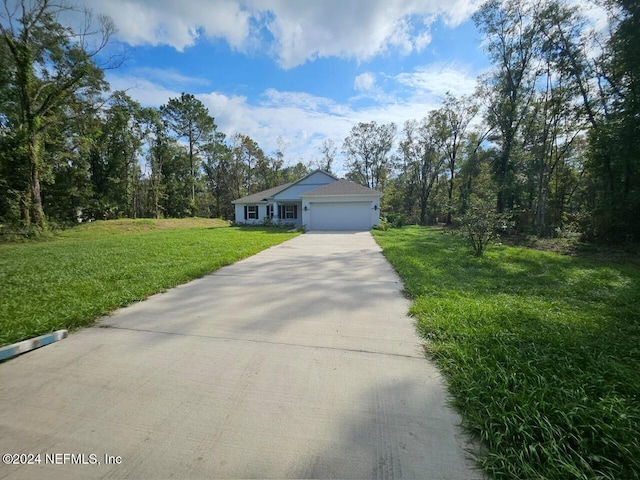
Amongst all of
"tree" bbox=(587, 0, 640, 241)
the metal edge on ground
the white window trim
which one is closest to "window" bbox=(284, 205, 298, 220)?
the white window trim

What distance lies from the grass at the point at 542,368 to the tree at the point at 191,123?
32718 mm

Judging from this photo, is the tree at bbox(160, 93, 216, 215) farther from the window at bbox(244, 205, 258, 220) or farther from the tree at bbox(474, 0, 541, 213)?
the tree at bbox(474, 0, 541, 213)

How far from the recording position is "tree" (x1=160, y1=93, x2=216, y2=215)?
2938 cm

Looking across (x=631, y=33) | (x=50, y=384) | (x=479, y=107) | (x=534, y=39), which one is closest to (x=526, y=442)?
(x=50, y=384)

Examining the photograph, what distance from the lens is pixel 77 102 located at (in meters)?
15.8

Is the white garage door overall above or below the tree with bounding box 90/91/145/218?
below

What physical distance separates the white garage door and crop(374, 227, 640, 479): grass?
1312 cm

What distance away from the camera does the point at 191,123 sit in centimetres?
3028

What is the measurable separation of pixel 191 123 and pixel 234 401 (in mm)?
35125

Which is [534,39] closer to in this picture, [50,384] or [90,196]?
[50,384]

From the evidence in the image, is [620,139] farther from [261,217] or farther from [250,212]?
[250,212]

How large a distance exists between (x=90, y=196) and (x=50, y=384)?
28.1m

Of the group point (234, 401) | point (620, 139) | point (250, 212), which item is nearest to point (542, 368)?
point (234, 401)

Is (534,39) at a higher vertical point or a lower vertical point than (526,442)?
higher
